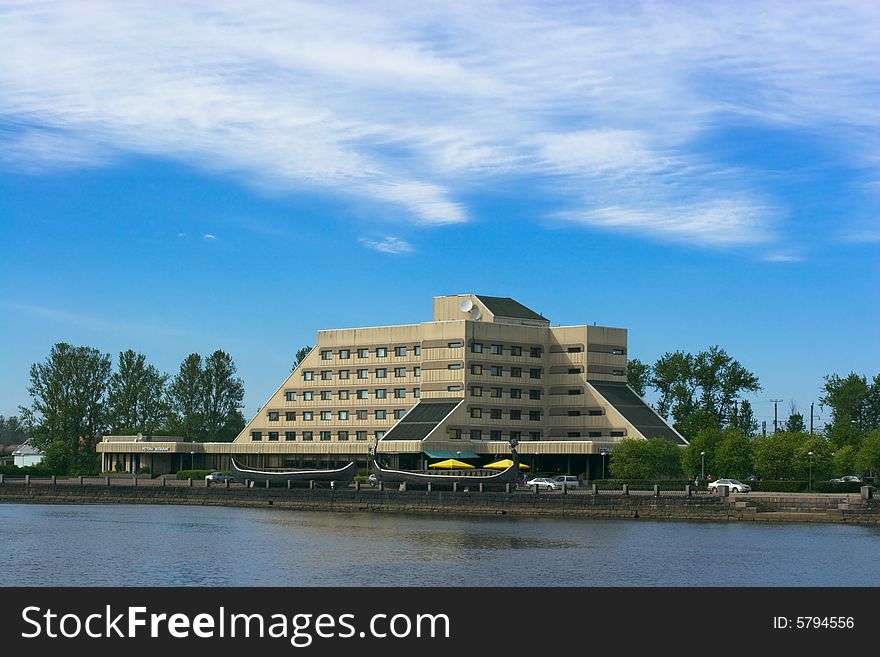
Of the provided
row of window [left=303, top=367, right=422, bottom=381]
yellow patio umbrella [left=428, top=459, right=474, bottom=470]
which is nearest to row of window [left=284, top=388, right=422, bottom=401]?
row of window [left=303, top=367, right=422, bottom=381]

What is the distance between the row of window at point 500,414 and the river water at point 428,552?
50.6 m

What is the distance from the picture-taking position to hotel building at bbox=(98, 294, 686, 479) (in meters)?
152

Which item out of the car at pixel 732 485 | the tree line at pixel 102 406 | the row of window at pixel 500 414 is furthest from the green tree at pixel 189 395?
the car at pixel 732 485

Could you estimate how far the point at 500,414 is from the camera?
520 feet

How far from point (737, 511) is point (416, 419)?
59.6 meters

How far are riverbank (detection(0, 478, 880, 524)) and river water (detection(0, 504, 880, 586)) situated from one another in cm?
344

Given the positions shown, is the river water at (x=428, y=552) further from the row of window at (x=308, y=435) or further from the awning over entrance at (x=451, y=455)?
the row of window at (x=308, y=435)

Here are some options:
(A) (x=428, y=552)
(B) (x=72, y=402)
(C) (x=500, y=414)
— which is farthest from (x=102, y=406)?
(A) (x=428, y=552)

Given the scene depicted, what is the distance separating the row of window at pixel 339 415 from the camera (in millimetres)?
162375

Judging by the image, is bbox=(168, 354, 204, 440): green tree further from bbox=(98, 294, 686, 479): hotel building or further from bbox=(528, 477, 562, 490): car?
bbox=(528, 477, 562, 490): car

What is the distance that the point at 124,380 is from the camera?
188375 millimetres
